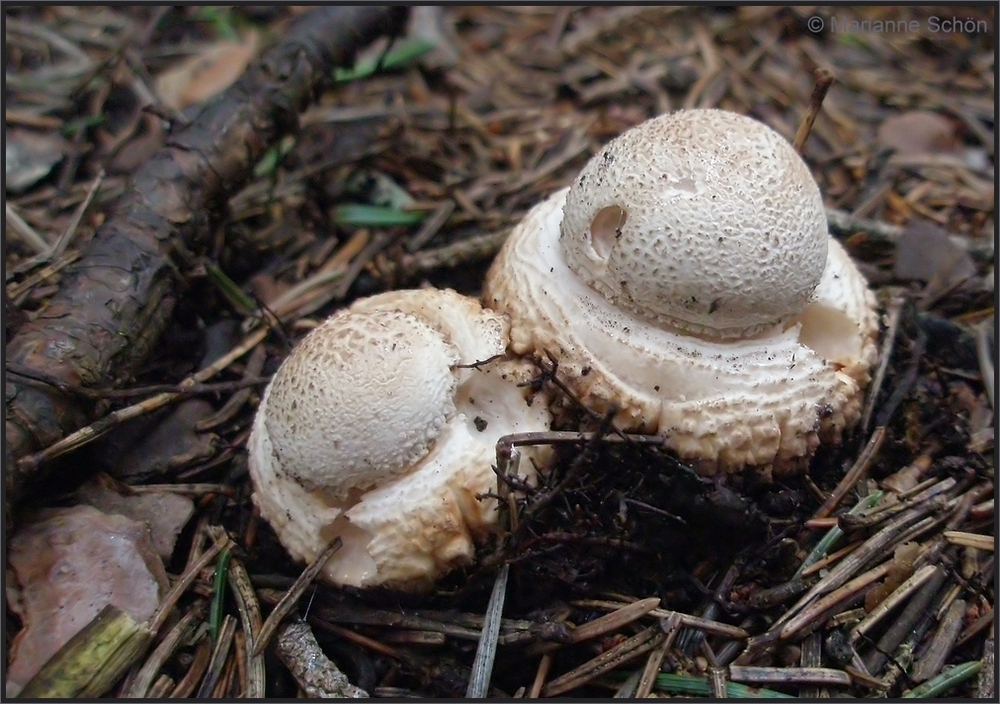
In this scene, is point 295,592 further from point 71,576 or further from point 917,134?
point 917,134

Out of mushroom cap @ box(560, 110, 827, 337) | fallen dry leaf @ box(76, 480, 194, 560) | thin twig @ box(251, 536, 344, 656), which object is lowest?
thin twig @ box(251, 536, 344, 656)

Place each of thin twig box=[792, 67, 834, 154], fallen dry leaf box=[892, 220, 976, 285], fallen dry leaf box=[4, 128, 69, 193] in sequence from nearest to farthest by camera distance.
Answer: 1. thin twig box=[792, 67, 834, 154]
2. fallen dry leaf box=[892, 220, 976, 285]
3. fallen dry leaf box=[4, 128, 69, 193]

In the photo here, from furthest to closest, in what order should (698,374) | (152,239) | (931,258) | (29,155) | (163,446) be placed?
1. (29,155)
2. (931,258)
3. (152,239)
4. (163,446)
5. (698,374)

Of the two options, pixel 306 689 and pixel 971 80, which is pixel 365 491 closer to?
pixel 306 689

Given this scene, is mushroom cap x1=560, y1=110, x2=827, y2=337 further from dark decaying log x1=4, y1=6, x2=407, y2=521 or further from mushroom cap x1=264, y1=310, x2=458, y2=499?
dark decaying log x1=4, y1=6, x2=407, y2=521

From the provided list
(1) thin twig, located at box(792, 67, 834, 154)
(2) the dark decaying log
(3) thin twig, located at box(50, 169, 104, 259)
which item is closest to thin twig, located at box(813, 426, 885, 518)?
(1) thin twig, located at box(792, 67, 834, 154)

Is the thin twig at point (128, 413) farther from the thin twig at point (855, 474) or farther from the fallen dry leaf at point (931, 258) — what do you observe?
the fallen dry leaf at point (931, 258)

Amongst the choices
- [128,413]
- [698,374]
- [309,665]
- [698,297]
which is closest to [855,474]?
[698,374]

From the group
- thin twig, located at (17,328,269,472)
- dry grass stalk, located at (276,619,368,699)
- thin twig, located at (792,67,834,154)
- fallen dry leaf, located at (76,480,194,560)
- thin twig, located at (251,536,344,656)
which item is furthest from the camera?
thin twig, located at (792,67,834,154)
